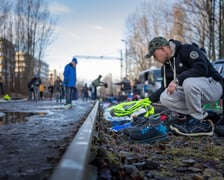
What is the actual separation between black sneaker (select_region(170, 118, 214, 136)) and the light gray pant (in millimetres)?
115

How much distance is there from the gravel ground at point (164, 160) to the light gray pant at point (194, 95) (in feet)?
1.62

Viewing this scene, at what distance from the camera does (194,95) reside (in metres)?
3.60

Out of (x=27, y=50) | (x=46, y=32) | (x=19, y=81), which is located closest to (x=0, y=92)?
(x=19, y=81)

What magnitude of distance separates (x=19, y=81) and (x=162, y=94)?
3010cm

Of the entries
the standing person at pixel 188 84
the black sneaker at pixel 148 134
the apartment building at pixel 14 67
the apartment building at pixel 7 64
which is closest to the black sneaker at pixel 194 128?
the standing person at pixel 188 84

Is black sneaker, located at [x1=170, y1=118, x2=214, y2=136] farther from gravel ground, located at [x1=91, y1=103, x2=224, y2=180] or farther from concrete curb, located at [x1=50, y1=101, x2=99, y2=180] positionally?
concrete curb, located at [x1=50, y1=101, x2=99, y2=180]

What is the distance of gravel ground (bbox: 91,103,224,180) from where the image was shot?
1703 millimetres

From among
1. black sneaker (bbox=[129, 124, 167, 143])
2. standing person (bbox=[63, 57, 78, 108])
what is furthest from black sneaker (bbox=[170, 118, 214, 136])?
standing person (bbox=[63, 57, 78, 108])

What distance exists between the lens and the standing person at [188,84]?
356cm

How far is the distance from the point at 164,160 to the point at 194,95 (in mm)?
1490

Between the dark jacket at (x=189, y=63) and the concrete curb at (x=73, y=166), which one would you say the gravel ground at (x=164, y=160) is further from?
the dark jacket at (x=189, y=63)

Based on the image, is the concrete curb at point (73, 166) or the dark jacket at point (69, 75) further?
the dark jacket at point (69, 75)

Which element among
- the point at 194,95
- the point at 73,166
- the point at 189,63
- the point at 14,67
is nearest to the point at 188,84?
the point at 194,95

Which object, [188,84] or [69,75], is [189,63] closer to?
[188,84]
